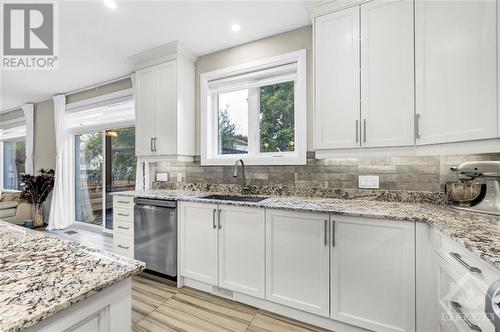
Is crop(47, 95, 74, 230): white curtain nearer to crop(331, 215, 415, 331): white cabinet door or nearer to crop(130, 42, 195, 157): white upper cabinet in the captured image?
crop(130, 42, 195, 157): white upper cabinet

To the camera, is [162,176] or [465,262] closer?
[465,262]

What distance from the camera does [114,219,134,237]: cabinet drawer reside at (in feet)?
8.66

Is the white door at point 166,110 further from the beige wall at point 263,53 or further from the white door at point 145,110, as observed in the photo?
the beige wall at point 263,53

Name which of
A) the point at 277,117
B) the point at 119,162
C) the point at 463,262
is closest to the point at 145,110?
the point at 119,162

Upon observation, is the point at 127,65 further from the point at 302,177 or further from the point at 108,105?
the point at 302,177

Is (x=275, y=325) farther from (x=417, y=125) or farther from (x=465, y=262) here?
(x=417, y=125)

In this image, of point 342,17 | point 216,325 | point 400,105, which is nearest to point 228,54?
point 342,17

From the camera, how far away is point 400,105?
1756mm

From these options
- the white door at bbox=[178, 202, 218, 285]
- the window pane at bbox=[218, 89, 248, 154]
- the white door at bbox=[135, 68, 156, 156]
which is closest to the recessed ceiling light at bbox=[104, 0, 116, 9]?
the white door at bbox=[135, 68, 156, 156]

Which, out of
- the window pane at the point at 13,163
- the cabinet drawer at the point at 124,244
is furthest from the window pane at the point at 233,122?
the window pane at the point at 13,163

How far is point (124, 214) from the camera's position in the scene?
2.70m

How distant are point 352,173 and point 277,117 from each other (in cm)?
103

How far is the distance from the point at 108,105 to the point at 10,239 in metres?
3.47

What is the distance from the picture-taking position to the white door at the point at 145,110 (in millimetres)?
2967
